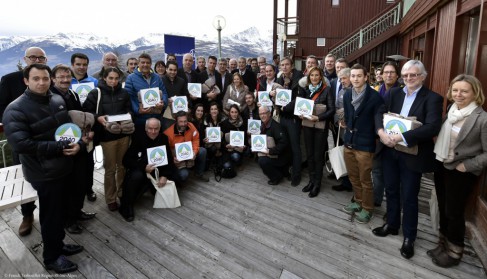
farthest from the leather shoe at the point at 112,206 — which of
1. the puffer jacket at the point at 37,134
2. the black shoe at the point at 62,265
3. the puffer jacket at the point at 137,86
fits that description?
the puffer jacket at the point at 37,134

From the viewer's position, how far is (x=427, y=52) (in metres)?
6.96

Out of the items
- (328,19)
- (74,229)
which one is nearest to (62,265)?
(74,229)

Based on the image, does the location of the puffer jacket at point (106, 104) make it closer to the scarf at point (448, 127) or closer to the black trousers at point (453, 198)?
the scarf at point (448, 127)

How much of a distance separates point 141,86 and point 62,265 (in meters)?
2.58

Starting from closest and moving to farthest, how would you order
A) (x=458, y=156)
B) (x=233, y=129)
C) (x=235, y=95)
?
(x=458, y=156), (x=233, y=129), (x=235, y=95)

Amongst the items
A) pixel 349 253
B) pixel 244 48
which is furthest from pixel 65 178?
pixel 244 48

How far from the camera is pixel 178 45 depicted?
8719 millimetres

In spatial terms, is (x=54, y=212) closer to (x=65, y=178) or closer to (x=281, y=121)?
(x=65, y=178)

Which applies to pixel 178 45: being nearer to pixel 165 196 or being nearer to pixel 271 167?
pixel 271 167

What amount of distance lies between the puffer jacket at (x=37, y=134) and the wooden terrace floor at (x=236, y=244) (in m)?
1.09

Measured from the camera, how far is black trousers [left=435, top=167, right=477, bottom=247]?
7.97 feet

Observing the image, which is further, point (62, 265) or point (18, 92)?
point (18, 92)

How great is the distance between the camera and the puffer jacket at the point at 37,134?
2.29 m

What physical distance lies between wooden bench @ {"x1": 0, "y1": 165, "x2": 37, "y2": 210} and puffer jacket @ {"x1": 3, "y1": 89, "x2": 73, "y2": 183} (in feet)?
1.54
